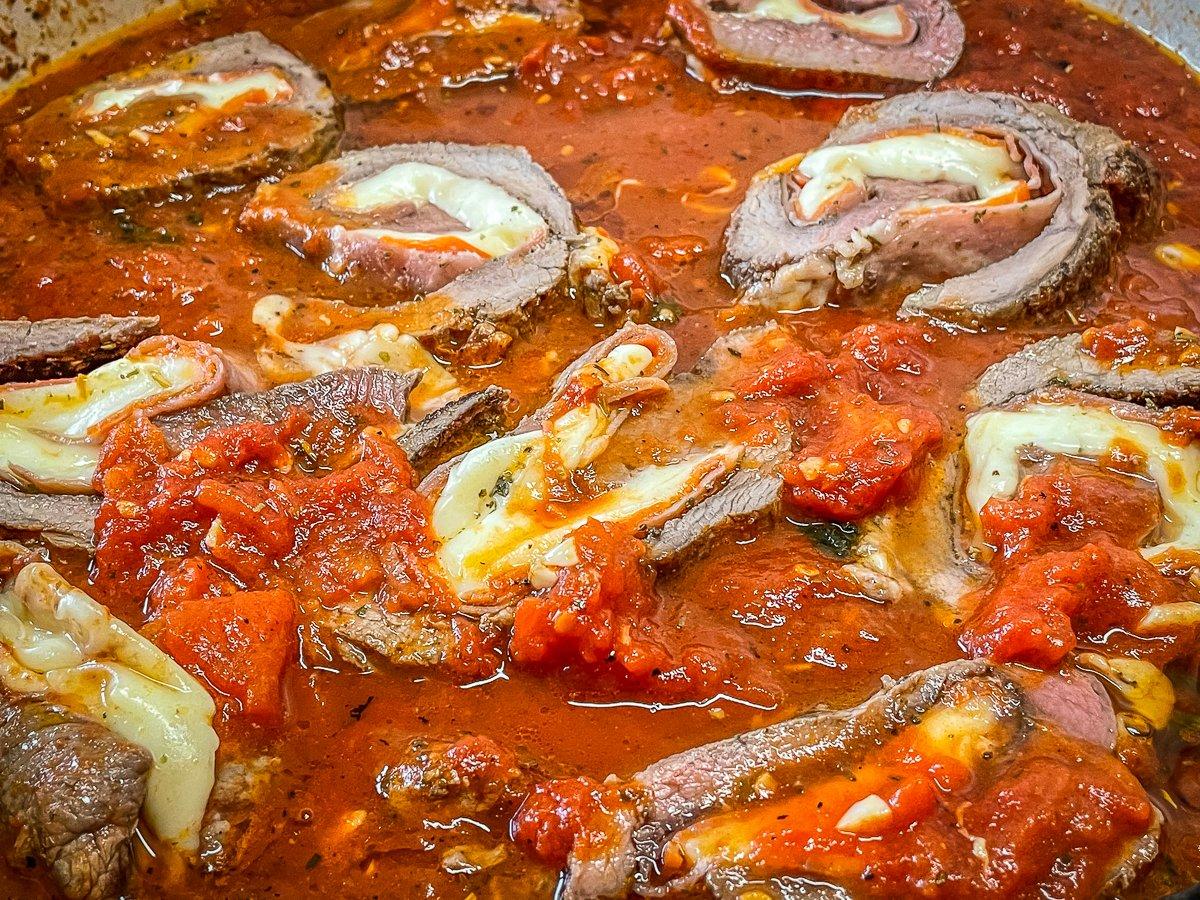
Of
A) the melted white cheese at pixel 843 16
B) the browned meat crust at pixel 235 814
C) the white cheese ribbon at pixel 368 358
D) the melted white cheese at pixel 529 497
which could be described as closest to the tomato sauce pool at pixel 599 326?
the browned meat crust at pixel 235 814

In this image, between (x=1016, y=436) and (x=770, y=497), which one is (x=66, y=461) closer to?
(x=770, y=497)

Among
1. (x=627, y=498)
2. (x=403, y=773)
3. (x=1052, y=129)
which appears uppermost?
(x=1052, y=129)

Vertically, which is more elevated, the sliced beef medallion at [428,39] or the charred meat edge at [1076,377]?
the sliced beef medallion at [428,39]

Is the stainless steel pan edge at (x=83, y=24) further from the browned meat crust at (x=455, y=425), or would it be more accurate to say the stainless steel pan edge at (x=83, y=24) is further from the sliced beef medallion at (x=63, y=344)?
the browned meat crust at (x=455, y=425)

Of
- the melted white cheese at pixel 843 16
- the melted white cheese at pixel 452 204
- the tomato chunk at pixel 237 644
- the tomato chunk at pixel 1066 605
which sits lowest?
the tomato chunk at pixel 237 644

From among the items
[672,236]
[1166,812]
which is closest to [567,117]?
[672,236]
